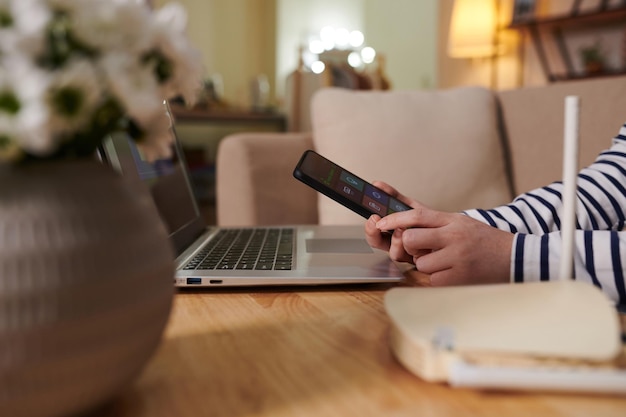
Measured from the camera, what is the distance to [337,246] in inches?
29.7

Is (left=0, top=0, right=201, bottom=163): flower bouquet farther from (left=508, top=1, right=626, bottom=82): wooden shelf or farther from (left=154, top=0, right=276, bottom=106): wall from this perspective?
(left=154, top=0, right=276, bottom=106): wall

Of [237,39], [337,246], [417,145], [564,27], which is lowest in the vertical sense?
[337,246]

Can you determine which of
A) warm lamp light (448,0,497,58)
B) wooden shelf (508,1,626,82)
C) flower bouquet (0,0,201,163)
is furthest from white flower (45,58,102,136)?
warm lamp light (448,0,497,58)

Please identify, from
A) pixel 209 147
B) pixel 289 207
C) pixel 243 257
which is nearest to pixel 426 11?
pixel 209 147

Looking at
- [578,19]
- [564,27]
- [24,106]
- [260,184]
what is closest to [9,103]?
[24,106]

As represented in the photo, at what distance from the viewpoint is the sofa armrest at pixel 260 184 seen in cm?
136

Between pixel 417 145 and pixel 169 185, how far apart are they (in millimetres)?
679

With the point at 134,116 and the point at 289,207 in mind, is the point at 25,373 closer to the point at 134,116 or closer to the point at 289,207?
the point at 134,116

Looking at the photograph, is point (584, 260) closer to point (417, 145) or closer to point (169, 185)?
point (169, 185)

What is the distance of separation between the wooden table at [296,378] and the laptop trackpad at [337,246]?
0.75ft

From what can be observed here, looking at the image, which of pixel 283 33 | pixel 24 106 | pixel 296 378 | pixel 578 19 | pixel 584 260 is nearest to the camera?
pixel 24 106

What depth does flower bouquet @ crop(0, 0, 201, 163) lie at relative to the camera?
0.24m

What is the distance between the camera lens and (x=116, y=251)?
0.86 feet

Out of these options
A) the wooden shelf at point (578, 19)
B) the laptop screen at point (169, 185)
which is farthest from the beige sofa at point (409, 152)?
the wooden shelf at point (578, 19)
